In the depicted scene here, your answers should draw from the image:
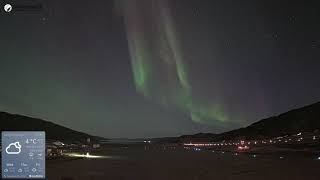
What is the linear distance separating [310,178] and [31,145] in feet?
72.4

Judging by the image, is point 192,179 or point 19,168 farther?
point 192,179

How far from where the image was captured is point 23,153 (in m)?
7.46

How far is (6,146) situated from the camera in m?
7.55

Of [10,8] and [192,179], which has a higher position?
[10,8]

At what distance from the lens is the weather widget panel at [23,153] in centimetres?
745

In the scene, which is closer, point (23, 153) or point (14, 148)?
point (23, 153)

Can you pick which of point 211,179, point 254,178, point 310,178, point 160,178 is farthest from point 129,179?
point 310,178

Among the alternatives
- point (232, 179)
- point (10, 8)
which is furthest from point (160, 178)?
point (10, 8)

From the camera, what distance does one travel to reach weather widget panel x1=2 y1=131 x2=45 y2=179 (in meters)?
7.45

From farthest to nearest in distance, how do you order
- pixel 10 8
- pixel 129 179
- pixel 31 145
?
pixel 129 179 < pixel 10 8 < pixel 31 145

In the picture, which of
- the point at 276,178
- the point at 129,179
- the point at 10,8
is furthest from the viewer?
the point at 276,178

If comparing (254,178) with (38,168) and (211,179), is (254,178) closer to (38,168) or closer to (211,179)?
(211,179)

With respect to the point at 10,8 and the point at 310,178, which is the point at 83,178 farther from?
the point at 10,8

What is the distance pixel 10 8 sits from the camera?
9953 mm
